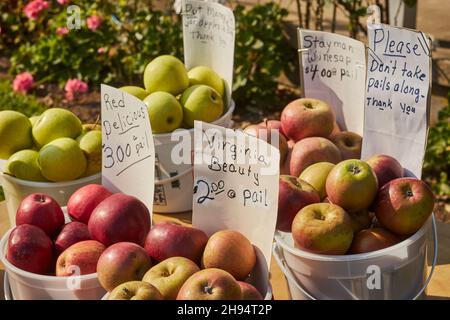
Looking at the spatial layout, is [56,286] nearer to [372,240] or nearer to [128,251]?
[128,251]

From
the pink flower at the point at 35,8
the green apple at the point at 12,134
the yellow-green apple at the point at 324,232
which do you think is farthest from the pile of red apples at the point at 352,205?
the pink flower at the point at 35,8

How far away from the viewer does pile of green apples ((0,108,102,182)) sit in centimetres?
179

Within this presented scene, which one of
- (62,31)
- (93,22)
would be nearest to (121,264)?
(93,22)

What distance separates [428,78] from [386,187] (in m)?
0.30

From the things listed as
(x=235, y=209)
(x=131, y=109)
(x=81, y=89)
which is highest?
(x=131, y=109)

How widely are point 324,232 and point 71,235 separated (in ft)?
1.96

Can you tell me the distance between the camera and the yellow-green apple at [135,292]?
1180 mm

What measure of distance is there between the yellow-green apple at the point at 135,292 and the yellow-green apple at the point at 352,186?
484mm

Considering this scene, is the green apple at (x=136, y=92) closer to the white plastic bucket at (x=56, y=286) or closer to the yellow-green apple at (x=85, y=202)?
the yellow-green apple at (x=85, y=202)

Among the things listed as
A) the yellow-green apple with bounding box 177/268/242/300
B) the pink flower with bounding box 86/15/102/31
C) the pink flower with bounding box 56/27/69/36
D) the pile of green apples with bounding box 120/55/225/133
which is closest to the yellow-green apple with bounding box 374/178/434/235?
the yellow-green apple with bounding box 177/268/242/300

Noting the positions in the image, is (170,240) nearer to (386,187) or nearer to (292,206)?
(292,206)
